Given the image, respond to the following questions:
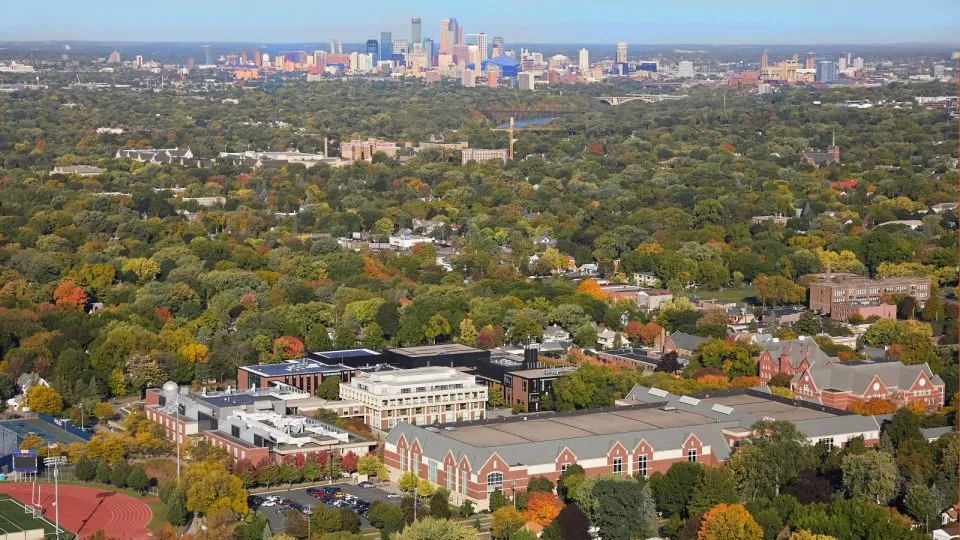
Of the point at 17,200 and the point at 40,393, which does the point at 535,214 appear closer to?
the point at 17,200

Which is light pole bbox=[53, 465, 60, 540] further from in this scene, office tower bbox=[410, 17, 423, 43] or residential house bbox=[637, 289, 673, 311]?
office tower bbox=[410, 17, 423, 43]

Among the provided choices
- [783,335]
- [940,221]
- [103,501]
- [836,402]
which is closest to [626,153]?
[940,221]

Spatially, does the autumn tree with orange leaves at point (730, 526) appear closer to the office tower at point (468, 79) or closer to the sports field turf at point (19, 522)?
the sports field turf at point (19, 522)

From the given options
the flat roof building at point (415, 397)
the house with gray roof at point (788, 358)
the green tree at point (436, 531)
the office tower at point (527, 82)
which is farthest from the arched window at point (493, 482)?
the office tower at point (527, 82)

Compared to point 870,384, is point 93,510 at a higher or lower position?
lower

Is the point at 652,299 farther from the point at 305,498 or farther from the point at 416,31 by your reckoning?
the point at 416,31

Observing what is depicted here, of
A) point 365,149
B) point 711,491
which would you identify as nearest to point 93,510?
point 711,491

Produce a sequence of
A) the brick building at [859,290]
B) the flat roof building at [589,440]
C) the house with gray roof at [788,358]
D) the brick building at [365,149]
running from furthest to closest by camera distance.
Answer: the brick building at [365,149]
the brick building at [859,290]
the house with gray roof at [788,358]
the flat roof building at [589,440]
